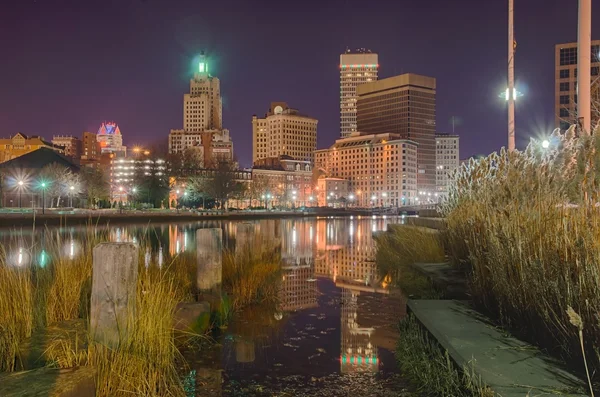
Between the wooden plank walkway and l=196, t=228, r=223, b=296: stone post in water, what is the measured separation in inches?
140

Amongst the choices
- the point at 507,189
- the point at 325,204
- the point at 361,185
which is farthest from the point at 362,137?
the point at 507,189

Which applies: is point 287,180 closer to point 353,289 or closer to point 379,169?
point 379,169

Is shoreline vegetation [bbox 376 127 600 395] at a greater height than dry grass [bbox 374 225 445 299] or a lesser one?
greater

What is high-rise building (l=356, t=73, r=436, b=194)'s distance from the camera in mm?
189375

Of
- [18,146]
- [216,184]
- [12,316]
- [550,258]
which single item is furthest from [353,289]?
[18,146]

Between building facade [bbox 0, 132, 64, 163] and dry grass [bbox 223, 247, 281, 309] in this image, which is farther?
building facade [bbox 0, 132, 64, 163]

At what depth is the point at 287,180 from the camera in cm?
16438

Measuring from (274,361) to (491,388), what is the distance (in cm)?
319

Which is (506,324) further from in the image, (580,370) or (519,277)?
(580,370)

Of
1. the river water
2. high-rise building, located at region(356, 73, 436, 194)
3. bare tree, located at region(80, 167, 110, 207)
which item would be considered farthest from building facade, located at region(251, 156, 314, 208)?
the river water

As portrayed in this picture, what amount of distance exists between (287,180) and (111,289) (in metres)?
160

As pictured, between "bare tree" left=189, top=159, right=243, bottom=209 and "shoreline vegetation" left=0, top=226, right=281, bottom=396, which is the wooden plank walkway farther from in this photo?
"bare tree" left=189, top=159, right=243, bottom=209

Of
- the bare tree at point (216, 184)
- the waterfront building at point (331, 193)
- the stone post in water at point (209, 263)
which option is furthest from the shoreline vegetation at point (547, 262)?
the waterfront building at point (331, 193)

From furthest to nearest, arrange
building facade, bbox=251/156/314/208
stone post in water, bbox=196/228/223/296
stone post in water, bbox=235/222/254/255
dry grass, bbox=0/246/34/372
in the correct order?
building facade, bbox=251/156/314/208 < stone post in water, bbox=235/222/254/255 < stone post in water, bbox=196/228/223/296 < dry grass, bbox=0/246/34/372
